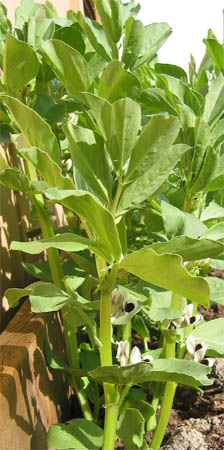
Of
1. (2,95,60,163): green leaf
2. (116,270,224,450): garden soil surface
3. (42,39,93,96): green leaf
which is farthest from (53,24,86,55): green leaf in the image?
(116,270,224,450): garden soil surface

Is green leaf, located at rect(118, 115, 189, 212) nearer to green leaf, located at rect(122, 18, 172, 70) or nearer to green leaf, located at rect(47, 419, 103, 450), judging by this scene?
green leaf, located at rect(122, 18, 172, 70)

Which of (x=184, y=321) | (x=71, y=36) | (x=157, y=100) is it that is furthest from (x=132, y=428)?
(x=71, y=36)

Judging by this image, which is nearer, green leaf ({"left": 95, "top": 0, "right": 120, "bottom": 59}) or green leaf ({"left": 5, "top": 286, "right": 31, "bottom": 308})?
green leaf ({"left": 5, "top": 286, "right": 31, "bottom": 308})

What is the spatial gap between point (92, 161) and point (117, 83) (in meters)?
0.13

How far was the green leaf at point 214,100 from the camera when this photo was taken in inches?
28.1

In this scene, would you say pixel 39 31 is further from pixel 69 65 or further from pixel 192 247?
pixel 192 247

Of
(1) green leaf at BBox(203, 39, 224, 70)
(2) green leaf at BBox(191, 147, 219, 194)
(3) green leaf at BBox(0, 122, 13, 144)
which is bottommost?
(2) green leaf at BBox(191, 147, 219, 194)

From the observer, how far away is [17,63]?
713mm

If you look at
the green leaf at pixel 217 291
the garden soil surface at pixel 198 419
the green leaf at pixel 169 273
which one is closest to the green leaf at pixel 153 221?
the green leaf at pixel 217 291

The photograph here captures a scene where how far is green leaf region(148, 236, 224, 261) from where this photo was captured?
0.54 m

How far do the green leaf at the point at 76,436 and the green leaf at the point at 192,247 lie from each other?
375mm

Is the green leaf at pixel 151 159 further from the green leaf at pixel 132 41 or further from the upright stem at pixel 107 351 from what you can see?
the green leaf at pixel 132 41

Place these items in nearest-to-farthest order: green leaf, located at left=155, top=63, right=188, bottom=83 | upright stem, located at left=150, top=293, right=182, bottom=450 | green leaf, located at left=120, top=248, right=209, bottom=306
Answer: green leaf, located at left=120, top=248, right=209, bottom=306 < upright stem, located at left=150, top=293, right=182, bottom=450 < green leaf, located at left=155, top=63, right=188, bottom=83

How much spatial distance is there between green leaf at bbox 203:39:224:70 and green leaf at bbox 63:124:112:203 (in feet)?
1.12
